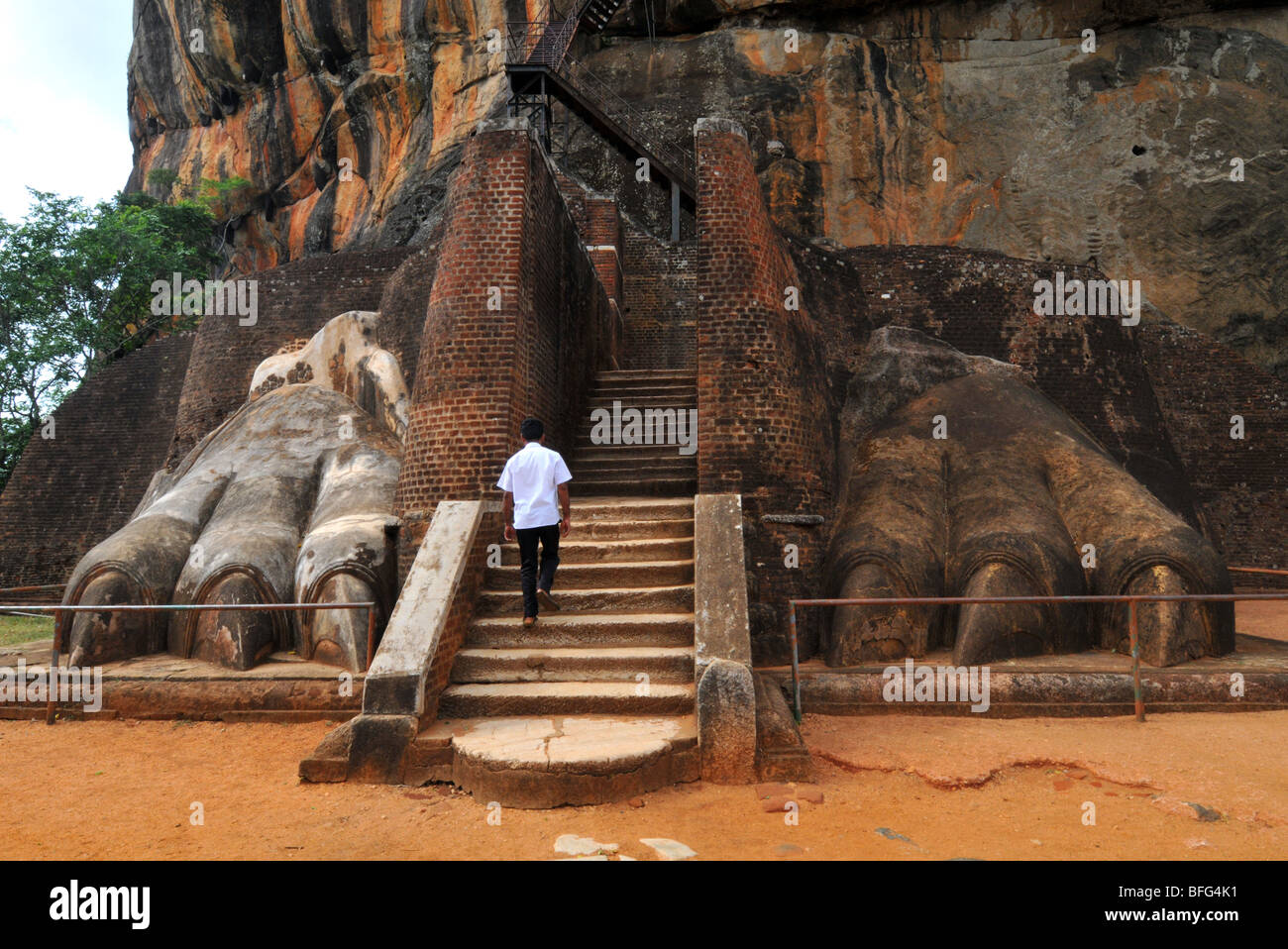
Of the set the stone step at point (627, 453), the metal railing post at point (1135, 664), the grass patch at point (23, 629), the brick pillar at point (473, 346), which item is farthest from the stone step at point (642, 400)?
the grass patch at point (23, 629)

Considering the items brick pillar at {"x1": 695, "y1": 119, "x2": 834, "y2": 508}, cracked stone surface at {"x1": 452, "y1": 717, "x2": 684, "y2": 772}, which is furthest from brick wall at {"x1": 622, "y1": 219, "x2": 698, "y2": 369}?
cracked stone surface at {"x1": 452, "y1": 717, "x2": 684, "y2": 772}

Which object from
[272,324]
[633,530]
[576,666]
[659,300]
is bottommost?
[576,666]

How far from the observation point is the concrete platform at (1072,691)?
6.35 m

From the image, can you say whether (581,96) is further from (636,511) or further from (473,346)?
(636,511)

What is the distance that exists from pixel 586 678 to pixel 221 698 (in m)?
3.21

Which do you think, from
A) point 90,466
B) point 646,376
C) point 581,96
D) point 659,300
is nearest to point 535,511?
point 646,376

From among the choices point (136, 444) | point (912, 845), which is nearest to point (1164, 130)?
point (912, 845)

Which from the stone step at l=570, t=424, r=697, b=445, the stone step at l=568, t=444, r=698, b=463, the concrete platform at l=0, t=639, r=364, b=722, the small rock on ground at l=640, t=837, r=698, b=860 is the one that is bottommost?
the small rock on ground at l=640, t=837, r=698, b=860

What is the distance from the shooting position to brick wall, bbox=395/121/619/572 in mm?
7211

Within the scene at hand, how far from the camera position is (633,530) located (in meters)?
6.81

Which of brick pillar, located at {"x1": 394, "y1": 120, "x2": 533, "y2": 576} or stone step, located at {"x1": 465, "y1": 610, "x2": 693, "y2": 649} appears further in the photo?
brick pillar, located at {"x1": 394, "y1": 120, "x2": 533, "y2": 576}

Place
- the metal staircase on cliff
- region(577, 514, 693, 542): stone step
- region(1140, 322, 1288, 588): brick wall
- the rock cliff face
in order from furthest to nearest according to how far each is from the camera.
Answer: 1. the rock cliff face
2. the metal staircase on cliff
3. region(1140, 322, 1288, 588): brick wall
4. region(577, 514, 693, 542): stone step

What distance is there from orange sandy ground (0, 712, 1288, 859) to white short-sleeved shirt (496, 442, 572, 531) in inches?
73.6

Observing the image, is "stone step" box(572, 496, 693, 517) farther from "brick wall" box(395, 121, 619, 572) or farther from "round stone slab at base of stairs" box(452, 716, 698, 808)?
"round stone slab at base of stairs" box(452, 716, 698, 808)
